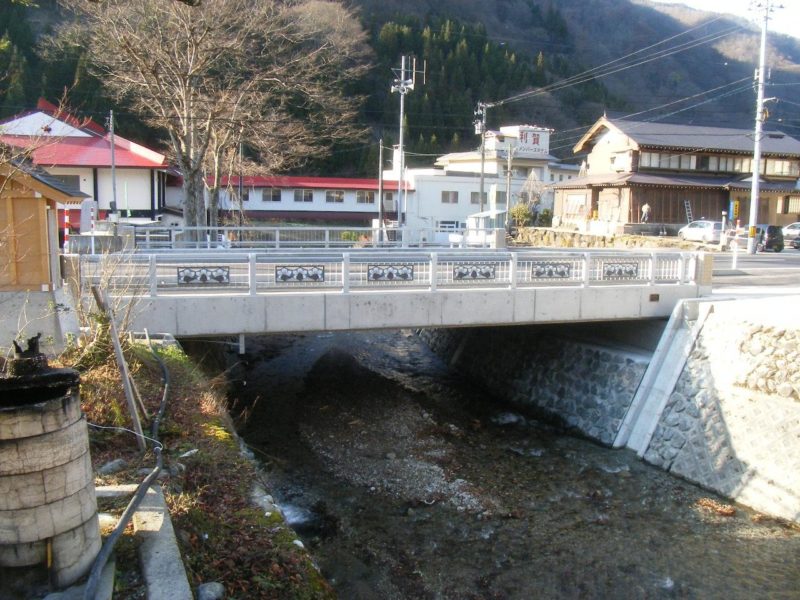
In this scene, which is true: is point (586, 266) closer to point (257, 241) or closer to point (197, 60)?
point (257, 241)

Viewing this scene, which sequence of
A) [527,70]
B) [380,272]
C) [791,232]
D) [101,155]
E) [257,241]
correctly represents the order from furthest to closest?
[527,70] < [101,155] < [791,232] < [257,241] < [380,272]

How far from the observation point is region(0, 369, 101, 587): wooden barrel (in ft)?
13.0

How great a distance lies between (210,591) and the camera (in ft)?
15.8

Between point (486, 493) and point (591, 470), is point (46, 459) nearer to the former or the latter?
point (486, 493)

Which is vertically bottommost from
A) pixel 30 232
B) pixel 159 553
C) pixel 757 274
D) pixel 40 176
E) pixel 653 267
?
pixel 159 553

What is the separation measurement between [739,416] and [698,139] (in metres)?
32.3

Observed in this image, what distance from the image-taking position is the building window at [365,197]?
161 feet

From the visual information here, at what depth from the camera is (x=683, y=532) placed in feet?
30.4

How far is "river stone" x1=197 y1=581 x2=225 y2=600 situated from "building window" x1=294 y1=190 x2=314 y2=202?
146ft

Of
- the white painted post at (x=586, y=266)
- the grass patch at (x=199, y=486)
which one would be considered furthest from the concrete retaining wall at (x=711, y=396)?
the grass patch at (x=199, y=486)

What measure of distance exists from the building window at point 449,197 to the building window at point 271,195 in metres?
12.2

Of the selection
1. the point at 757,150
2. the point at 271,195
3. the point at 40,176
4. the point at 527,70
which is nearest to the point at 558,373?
the point at 40,176

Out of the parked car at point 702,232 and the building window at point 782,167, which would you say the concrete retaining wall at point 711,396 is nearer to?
the parked car at point 702,232

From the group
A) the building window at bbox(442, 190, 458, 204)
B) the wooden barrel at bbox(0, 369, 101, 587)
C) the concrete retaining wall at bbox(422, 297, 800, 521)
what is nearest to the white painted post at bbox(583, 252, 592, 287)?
the concrete retaining wall at bbox(422, 297, 800, 521)
